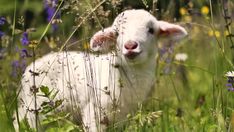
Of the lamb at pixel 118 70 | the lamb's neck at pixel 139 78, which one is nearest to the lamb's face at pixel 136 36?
the lamb at pixel 118 70

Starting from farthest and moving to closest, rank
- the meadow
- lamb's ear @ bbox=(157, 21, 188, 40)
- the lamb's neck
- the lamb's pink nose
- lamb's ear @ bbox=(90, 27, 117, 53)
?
lamb's ear @ bbox=(157, 21, 188, 40), the lamb's neck, lamb's ear @ bbox=(90, 27, 117, 53), the lamb's pink nose, the meadow

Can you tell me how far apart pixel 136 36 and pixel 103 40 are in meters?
0.24

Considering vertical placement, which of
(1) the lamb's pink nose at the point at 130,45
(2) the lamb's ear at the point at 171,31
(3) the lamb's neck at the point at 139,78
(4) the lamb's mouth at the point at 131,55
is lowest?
(3) the lamb's neck at the point at 139,78

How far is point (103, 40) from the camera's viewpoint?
4582mm

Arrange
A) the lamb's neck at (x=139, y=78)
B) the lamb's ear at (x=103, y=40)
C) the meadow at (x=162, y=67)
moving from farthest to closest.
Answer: the lamb's neck at (x=139, y=78) < the lamb's ear at (x=103, y=40) < the meadow at (x=162, y=67)

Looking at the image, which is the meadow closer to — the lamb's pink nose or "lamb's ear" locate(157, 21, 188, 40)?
"lamb's ear" locate(157, 21, 188, 40)

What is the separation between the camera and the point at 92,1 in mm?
3936

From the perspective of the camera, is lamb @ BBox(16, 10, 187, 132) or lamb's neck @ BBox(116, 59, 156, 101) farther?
lamb's neck @ BBox(116, 59, 156, 101)

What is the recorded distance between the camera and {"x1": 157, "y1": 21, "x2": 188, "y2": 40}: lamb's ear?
498 cm

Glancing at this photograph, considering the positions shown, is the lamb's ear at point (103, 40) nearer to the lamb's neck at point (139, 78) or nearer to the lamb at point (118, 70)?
the lamb at point (118, 70)

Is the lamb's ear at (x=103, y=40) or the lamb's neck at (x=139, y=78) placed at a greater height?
the lamb's ear at (x=103, y=40)

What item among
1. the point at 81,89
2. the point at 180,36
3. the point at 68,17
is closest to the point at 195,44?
the point at 180,36

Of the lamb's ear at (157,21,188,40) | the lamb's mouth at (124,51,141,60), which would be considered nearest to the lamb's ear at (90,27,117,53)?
the lamb's mouth at (124,51,141,60)

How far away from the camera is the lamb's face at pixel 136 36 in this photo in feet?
14.3
